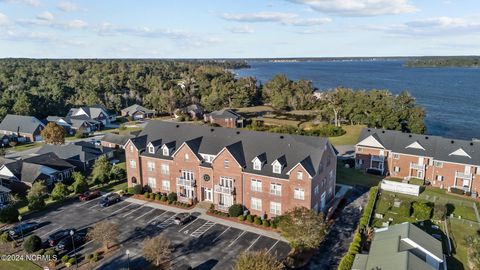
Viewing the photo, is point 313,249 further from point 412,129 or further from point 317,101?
point 317,101

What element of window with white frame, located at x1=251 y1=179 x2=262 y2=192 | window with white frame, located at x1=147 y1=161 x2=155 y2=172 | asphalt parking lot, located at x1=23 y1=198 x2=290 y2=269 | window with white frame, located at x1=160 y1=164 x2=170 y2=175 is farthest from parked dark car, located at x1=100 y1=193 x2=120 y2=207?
window with white frame, located at x1=251 y1=179 x2=262 y2=192

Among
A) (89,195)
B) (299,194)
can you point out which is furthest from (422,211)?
(89,195)

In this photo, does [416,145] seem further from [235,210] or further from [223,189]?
[223,189]

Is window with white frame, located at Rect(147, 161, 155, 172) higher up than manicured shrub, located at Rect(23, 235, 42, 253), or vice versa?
window with white frame, located at Rect(147, 161, 155, 172)

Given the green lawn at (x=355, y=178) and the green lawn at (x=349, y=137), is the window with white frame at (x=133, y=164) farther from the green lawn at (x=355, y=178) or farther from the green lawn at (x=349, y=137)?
the green lawn at (x=349, y=137)

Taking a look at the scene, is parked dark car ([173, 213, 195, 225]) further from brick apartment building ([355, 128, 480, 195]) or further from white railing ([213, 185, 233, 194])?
brick apartment building ([355, 128, 480, 195])
